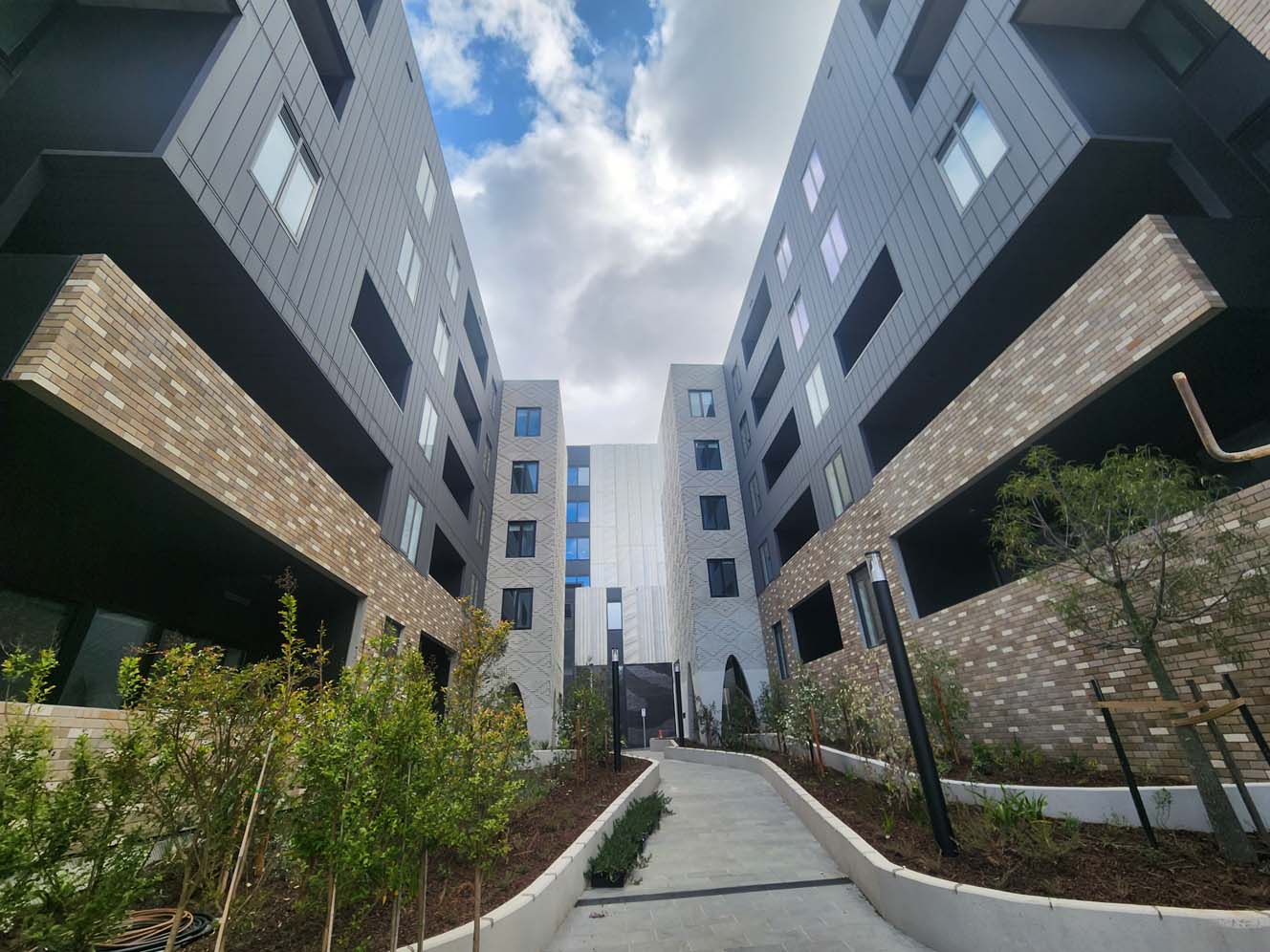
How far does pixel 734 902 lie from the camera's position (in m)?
5.95

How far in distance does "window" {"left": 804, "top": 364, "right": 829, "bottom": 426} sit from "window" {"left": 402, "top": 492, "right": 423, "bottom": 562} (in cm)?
1221

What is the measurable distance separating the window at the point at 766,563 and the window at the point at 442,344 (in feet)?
47.1

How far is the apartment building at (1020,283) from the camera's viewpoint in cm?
726

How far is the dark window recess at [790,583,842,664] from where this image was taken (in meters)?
19.8

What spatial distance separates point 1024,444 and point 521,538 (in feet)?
64.7

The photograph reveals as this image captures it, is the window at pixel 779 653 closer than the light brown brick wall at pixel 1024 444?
No

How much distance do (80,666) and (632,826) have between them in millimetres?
8455

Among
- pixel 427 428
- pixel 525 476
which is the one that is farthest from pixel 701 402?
pixel 427 428

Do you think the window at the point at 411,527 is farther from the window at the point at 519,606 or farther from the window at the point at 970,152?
the window at the point at 970,152

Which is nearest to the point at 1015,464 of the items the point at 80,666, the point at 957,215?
the point at 957,215

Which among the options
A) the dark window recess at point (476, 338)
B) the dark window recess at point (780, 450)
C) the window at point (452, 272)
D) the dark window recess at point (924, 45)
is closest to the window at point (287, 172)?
the window at point (452, 272)

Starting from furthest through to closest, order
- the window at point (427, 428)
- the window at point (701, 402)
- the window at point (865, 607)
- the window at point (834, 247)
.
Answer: the window at point (701, 402) → the window at point (427, 428) → the window at point (834, 247) → the window at point (865, 607)

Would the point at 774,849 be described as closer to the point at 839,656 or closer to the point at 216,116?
the point at 839,656

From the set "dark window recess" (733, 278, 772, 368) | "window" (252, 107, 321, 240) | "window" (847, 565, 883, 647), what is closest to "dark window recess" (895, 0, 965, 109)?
"dark window recess" (733, 278, 772, 368)
